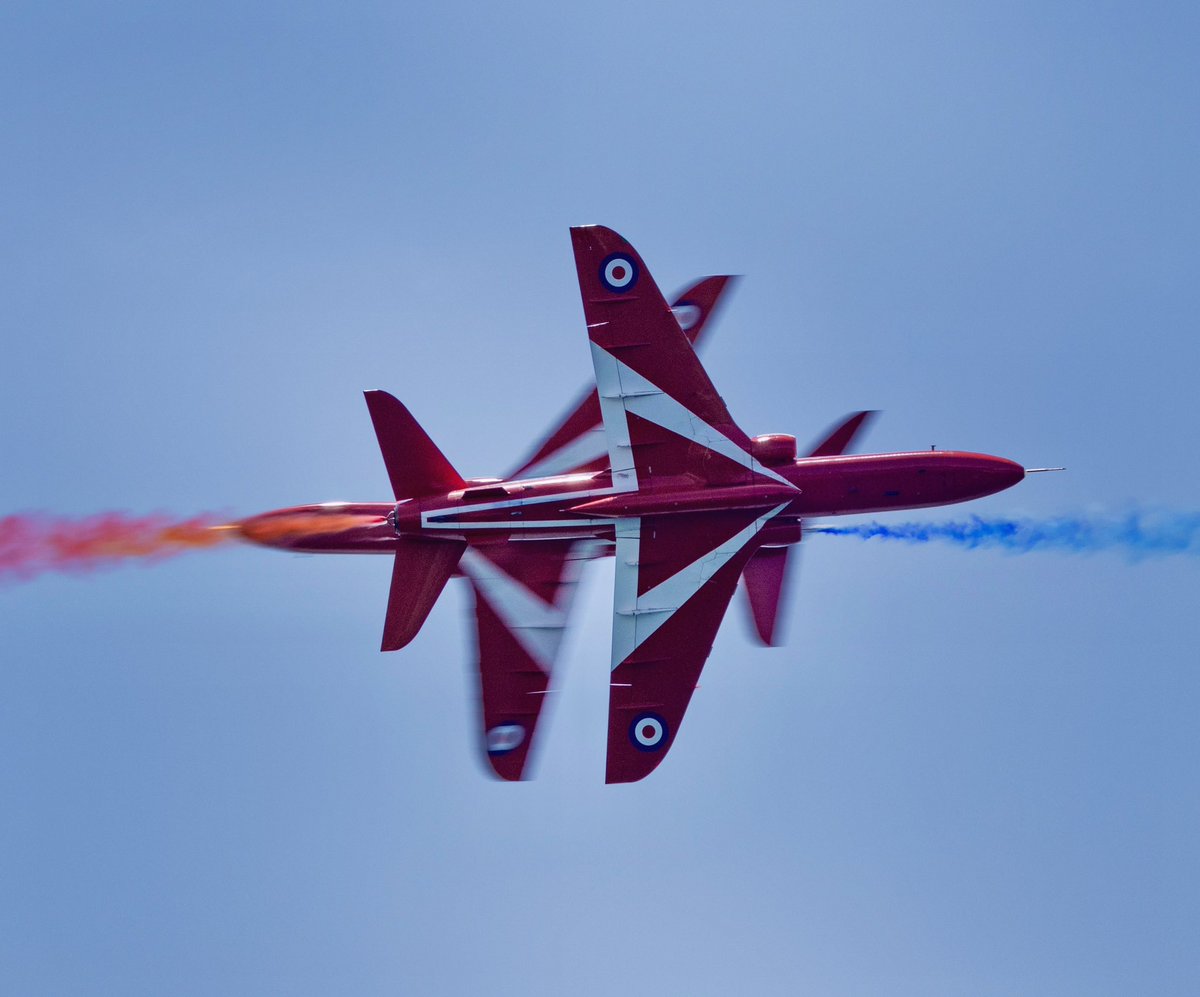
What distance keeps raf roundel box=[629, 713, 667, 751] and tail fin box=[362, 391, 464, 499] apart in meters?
7.14

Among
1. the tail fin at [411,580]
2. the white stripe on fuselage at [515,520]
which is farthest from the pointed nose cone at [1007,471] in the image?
the tail fin at [411,580]

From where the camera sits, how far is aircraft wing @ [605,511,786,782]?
4088 cm

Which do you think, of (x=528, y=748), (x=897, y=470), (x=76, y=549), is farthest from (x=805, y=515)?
(x=76, y=549)

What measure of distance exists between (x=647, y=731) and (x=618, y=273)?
1082cm

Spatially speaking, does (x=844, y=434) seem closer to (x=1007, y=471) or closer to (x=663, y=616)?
(x=1007, y=471)

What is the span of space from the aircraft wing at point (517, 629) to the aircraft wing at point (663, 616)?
6.19 ft

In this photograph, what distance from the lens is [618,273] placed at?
40500 mm

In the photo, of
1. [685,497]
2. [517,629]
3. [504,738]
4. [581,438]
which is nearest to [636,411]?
[685,497]

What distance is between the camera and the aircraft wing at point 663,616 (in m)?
40.9

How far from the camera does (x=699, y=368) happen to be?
4097 cm

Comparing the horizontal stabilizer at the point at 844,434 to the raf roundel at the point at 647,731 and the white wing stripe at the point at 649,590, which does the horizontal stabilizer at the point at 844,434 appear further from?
the raf roundel at the point at 647,731

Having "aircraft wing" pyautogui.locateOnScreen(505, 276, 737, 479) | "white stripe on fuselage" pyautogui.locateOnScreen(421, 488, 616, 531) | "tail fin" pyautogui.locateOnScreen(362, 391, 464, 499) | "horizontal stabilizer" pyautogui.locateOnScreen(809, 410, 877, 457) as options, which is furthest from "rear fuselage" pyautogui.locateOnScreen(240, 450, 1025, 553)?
"aircraft wing" pyautogui.locateOnScreen(505, 276, 737, 479)

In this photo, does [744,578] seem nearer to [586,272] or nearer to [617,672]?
[617,672]

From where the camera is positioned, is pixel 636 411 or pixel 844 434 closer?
pixel 636 411
